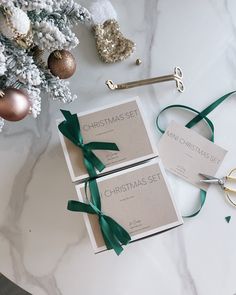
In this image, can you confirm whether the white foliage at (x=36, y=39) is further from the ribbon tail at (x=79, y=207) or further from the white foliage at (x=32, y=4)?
the ribbon tail at (x=79, y=207)

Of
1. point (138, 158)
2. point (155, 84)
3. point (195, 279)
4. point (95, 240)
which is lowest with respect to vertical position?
point (195, 279)

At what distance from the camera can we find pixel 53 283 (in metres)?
0.72

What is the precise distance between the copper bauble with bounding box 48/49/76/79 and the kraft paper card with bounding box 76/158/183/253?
18 centimetres

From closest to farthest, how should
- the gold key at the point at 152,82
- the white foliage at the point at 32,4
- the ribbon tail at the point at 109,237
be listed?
the white foliage at the point at 32,4 < the ribbon tail at the point at 109,237 < the gold key at the point at 152,82

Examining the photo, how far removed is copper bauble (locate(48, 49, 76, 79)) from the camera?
0.68 metres

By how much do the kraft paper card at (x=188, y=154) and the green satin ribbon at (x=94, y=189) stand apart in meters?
0.11

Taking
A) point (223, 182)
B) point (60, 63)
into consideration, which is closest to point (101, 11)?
point (60, 63)

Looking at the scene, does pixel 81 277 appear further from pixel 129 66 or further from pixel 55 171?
pixel 129 66

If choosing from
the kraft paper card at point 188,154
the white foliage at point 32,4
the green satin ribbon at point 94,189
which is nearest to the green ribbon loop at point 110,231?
the green satin ribbon at point 94,189

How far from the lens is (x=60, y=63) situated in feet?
2.23

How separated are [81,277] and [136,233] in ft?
0.42

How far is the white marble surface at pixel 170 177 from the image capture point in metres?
0.72

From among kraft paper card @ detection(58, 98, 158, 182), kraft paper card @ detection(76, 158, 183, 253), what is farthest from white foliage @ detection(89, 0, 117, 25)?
kraft paper card @ detection(76, 158, 183, 253)

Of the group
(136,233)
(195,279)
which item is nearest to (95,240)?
(136,233)
